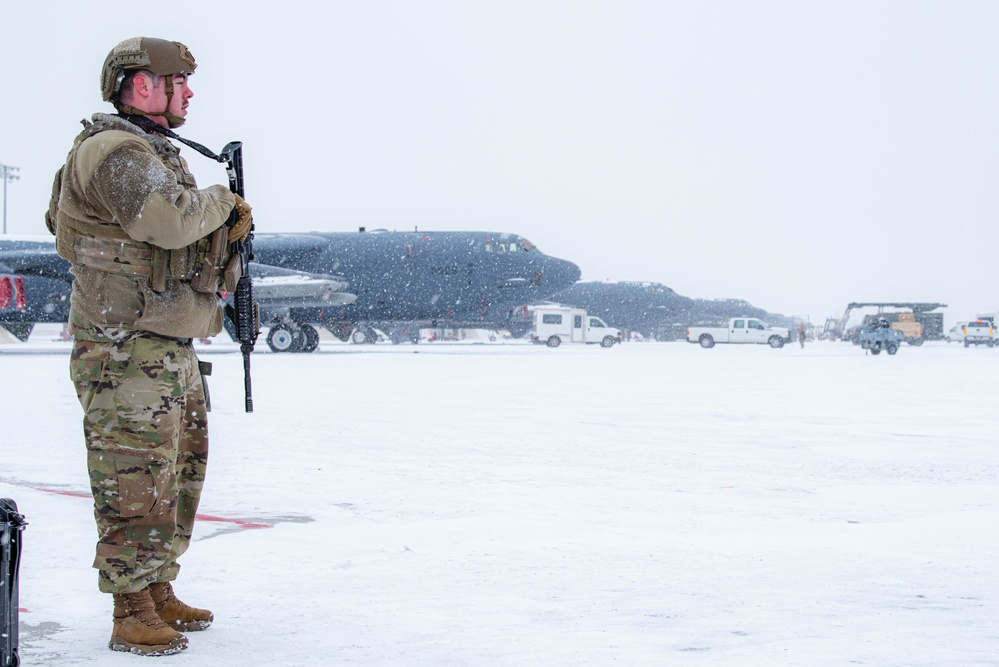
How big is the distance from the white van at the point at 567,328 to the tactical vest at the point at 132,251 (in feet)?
138

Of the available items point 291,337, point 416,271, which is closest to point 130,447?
point 291,337

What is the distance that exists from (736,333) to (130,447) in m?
46.1

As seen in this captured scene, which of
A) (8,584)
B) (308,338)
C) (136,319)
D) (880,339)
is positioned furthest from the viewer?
(880,339)

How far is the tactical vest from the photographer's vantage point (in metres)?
2.91

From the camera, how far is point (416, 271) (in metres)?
27.2

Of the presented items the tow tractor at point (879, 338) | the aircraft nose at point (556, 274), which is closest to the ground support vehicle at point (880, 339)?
the tow tractor at point (879, 338)

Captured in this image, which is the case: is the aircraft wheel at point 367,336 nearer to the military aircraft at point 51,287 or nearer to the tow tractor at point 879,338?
the military aircraft at point 51,287

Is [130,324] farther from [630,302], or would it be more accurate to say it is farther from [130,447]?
[630,302]

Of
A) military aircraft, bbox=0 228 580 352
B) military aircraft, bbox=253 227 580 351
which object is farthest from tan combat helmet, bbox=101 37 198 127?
military aircraft, bbox=253 227 580 351

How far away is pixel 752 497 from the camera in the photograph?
18.2ft

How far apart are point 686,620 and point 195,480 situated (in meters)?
1.70

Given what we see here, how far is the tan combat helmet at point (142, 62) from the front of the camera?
3023 mm

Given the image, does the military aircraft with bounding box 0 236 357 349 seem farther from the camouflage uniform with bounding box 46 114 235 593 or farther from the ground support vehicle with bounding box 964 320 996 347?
the ground support vehicle with bounding box 964 320 996 347

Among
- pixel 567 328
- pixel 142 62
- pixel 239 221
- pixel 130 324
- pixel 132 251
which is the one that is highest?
pixel 142 62
